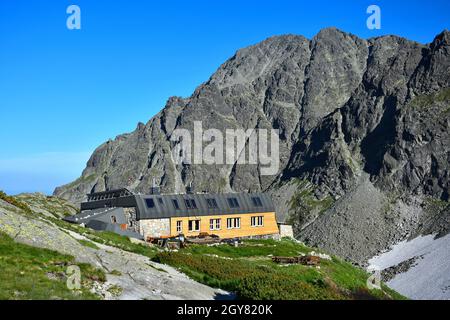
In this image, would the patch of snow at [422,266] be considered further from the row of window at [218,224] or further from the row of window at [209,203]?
the row of window at [209,203]

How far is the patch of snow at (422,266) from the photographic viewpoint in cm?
8194

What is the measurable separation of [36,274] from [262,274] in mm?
13222

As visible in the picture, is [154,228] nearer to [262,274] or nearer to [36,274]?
[262,274]

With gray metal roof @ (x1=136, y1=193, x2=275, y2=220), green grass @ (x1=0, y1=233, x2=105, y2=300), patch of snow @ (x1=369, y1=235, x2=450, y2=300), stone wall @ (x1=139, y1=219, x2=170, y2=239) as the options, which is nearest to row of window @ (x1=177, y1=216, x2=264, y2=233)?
gray metal roof @ (x1=136, y1=193, x2=275, y2=220)

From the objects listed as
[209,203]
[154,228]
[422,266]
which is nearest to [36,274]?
[154,228]

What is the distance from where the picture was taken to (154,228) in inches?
2152

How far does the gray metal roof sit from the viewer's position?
54.7 meters

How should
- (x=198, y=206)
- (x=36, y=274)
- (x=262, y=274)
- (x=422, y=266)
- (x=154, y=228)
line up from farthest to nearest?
(x=422, y=266)
(x=198, y=206)
(x=154, y=228)
(x=262, y=274)
(x=36, y=274)

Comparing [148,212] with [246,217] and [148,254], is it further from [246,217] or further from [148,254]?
[148,254]

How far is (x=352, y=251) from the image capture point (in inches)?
5202

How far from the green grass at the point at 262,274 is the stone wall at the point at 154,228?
10613 millimetres

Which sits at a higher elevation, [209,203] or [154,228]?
[209,203]

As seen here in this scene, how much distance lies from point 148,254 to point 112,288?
14370 millimetres
